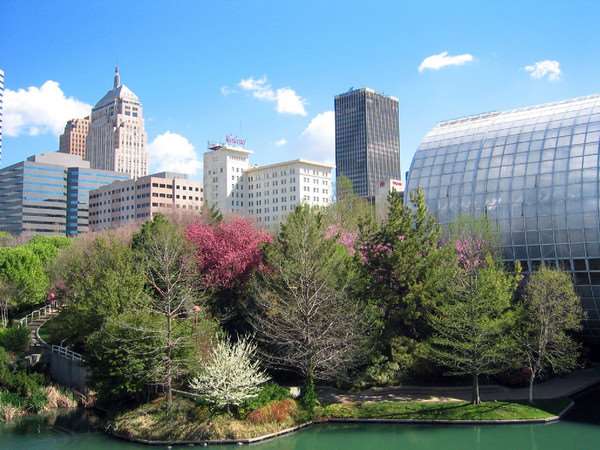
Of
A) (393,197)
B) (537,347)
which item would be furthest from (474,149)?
(537,347)

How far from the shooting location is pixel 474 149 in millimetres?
60500

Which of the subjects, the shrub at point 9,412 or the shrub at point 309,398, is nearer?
the shrub at point 309,398

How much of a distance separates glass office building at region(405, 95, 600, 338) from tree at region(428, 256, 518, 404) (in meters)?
12.4

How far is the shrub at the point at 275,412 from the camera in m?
37.0

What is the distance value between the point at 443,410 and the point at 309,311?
35.2 feet

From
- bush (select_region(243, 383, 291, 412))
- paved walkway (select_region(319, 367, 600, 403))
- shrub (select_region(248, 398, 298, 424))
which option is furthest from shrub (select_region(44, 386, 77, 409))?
paved walkway (select_region(319, 367, 600, 403))

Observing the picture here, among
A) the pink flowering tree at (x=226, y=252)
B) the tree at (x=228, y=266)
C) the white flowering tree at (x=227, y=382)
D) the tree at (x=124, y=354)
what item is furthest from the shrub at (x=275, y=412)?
the pink flowering tree at (x=226, y=252)

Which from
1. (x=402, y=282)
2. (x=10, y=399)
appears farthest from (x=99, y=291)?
(x=402, y=282)

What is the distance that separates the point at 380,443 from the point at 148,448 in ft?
44.8

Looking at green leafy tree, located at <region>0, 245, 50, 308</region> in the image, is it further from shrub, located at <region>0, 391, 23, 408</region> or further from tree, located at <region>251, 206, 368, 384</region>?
tree, located at <region>251, 206, 368, 384</region>

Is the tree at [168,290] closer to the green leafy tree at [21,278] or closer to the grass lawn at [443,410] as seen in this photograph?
the grass lawn at [443,410]

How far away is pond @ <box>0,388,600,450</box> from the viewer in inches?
1329

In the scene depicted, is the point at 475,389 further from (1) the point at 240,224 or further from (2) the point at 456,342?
(1) the point at 240,224

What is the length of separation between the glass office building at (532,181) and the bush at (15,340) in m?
39.5
